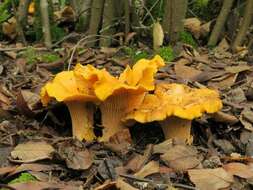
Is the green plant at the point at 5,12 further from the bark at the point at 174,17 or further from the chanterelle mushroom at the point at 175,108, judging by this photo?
the chanterelle mushroom at the point at 175,108

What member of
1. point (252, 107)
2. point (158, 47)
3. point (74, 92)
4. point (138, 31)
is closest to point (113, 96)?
point (74, 92)

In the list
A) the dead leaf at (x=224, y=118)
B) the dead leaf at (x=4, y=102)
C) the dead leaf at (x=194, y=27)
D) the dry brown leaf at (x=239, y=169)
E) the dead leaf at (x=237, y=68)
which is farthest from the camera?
the dead leaf at (x=194, y=27)

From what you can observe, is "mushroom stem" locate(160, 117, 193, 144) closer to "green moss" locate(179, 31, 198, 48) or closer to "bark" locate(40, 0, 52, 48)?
"green moss" locate(179, 31, 198, 48)

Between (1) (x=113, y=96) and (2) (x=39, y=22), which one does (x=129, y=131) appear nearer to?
(1) (x=113, y=96)

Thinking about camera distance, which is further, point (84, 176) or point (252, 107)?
point (252, 107)

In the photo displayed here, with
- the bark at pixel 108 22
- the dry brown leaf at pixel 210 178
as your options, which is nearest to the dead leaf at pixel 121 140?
the dry brown leaf at pixel 210 178

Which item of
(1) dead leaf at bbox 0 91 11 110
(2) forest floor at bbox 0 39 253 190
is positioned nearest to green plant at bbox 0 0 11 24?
(2) forest floor at bbox 0 39 253 190
